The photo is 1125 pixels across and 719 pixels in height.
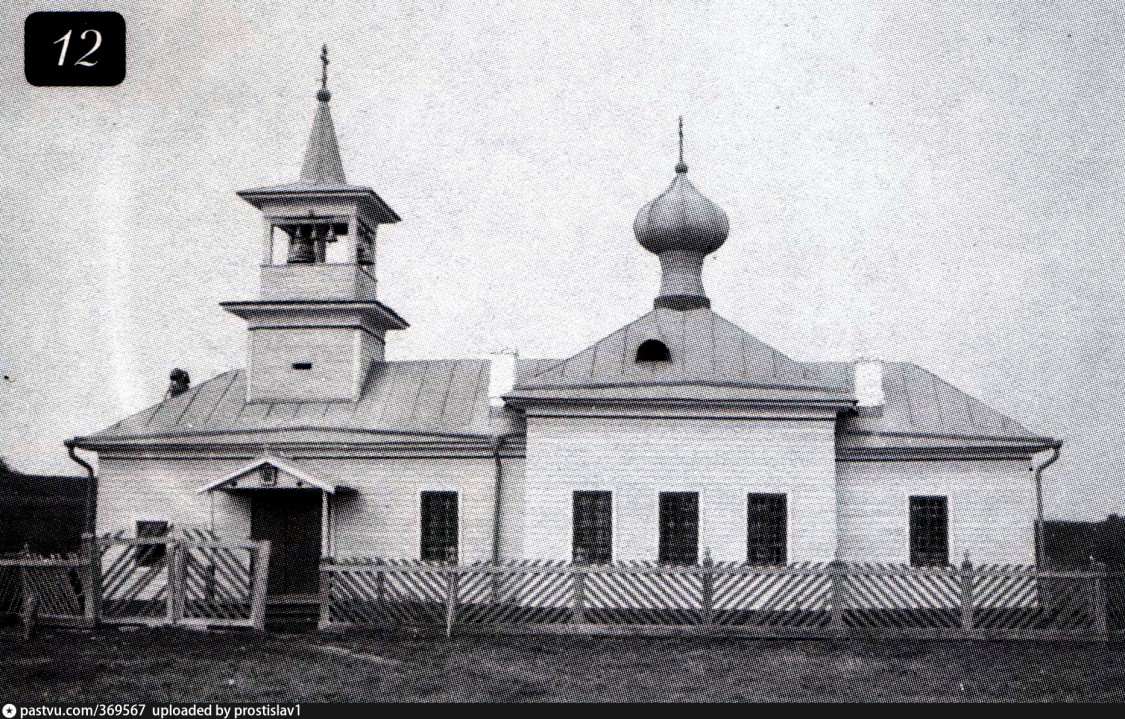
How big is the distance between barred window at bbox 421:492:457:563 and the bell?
19.7 feet

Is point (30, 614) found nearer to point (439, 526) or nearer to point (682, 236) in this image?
point (439, 526)

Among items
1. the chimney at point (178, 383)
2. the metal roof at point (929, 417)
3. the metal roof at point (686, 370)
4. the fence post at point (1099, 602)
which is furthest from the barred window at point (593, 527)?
the chimney at point (178, 383)

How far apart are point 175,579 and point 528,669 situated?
722 cm

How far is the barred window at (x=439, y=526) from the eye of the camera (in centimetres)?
2359

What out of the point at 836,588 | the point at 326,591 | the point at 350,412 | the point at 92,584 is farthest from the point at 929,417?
the point at 92,584

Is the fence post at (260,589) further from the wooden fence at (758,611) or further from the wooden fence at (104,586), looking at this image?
the wooden fence at (758,611)

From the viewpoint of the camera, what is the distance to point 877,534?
75.0ft

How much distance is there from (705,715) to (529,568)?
839 cm

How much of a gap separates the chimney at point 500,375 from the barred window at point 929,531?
27.2ft

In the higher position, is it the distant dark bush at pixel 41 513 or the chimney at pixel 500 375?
the chimney at pixel 500 375

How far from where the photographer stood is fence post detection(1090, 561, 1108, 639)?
58.5 ft

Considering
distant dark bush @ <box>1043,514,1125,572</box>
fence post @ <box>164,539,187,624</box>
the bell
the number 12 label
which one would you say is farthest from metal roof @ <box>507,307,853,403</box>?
distant dark bush @ <box>1043,514,1125,572</box>

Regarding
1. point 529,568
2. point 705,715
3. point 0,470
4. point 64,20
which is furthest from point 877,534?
point 0,470

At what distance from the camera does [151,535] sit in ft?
79.5
